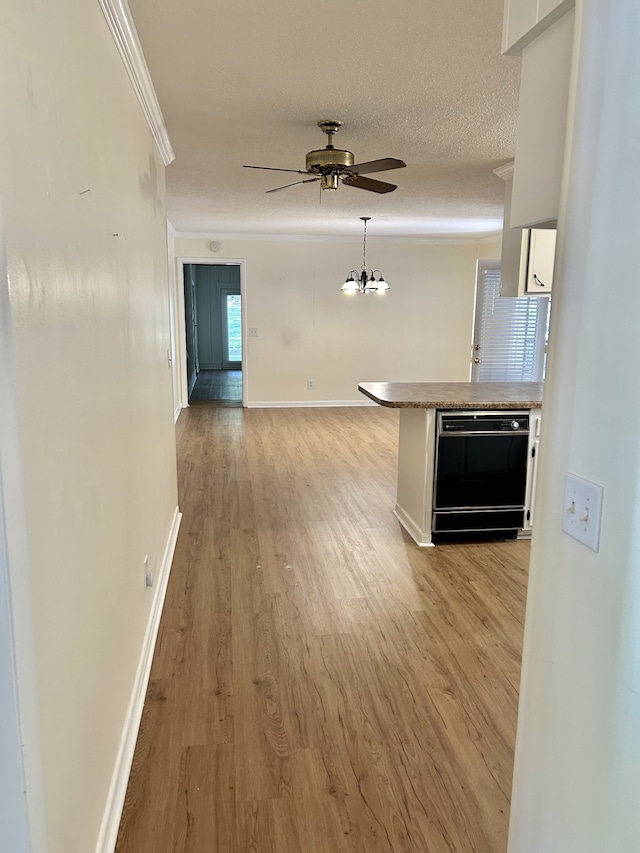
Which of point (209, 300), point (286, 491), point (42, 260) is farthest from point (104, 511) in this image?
point (209, 300)

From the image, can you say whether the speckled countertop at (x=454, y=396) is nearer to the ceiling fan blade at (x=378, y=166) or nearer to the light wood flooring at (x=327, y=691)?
the light wood flooring at (x=327, y=691)

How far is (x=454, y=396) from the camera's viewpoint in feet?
12.4

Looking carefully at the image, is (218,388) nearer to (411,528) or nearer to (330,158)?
(411,528)

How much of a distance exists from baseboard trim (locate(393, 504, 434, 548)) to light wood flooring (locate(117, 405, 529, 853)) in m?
0.08

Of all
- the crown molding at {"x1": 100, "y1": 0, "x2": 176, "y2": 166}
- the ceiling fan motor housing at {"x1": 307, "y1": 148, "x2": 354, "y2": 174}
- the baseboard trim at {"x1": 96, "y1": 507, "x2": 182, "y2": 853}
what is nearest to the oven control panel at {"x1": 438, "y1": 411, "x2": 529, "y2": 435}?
the ceiling fan motor housing at {"x1": 307, "y1": 148, "x2": 354, "y2": 174}

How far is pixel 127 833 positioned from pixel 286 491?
325cm

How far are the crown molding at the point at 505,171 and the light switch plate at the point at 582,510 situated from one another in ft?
11.8

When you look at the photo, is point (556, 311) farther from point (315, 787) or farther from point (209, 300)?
point (209, 300)

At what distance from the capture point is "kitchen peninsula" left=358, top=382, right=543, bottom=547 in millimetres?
3607

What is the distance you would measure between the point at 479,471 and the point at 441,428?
401mm

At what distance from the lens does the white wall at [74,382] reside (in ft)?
3.32

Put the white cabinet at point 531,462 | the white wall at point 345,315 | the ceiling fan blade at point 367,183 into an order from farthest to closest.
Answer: the white wall at point 345,315, the white cabinet at point 531,462, the ceiling fan blade at point 367,183

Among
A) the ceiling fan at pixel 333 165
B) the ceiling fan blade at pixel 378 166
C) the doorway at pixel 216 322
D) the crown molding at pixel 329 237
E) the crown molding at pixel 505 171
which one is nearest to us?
the ceiling fan blade at pixel 378 166

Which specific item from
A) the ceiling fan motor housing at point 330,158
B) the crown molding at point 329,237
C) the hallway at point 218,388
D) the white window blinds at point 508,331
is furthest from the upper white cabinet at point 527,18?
the hallway at point 218,388
